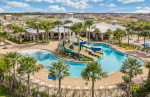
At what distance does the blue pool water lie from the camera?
25087 mm

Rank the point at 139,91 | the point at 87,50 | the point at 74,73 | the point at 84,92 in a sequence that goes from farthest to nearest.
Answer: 1. the point at 87,50
2. the point at 74,73
3. the point at 139,91
4. the point at 84,92

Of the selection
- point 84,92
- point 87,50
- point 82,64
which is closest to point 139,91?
point 84,92

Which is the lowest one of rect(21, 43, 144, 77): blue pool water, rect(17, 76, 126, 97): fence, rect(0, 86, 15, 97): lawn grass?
rect(0, 86, 15, 97): lawn grass

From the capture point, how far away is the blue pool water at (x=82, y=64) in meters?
25.1

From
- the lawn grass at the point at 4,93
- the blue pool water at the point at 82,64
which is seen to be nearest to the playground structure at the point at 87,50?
the blue pool water at the point at 82,64

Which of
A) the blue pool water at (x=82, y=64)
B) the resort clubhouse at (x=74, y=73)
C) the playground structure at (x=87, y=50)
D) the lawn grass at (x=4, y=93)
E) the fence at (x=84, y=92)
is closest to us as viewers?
the resort clubhouse at (x=74, y=73)

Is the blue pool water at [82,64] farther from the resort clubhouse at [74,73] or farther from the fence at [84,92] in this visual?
the fence at [84,92]

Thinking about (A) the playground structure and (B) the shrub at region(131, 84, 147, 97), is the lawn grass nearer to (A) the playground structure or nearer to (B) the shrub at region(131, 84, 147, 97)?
(B) the shrub at region(131, 84, 147, 97)

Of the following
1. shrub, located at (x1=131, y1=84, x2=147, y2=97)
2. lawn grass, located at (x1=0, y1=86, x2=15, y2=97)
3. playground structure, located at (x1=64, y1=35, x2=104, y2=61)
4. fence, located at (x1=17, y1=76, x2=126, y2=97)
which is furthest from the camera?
playground structure, located at (x1=64, y1=35, x2=104, y2=61)

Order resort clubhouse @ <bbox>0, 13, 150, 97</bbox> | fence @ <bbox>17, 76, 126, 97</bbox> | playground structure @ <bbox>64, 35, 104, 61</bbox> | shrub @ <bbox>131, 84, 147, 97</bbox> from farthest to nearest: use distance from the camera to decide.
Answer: playground structure @ <bbox>64, 35, 104, 61</bbox>
shrub @ <bbox>131, 84, 147, 97</bbox>
fence @ <bbox>17, 76, 126, 97</bbox>
resort clubhouse @ <bbox>0, 13, 150, 97</bbox>

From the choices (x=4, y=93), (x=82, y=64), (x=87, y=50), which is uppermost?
(x=87, y=50)

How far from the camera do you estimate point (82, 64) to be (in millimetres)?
27031

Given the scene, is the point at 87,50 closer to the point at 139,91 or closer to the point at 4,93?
the point at 139,91

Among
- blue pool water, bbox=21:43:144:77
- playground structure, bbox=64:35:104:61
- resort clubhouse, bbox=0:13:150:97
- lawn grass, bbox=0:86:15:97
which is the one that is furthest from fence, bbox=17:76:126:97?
playground structure, bbox=64:35:104:61
